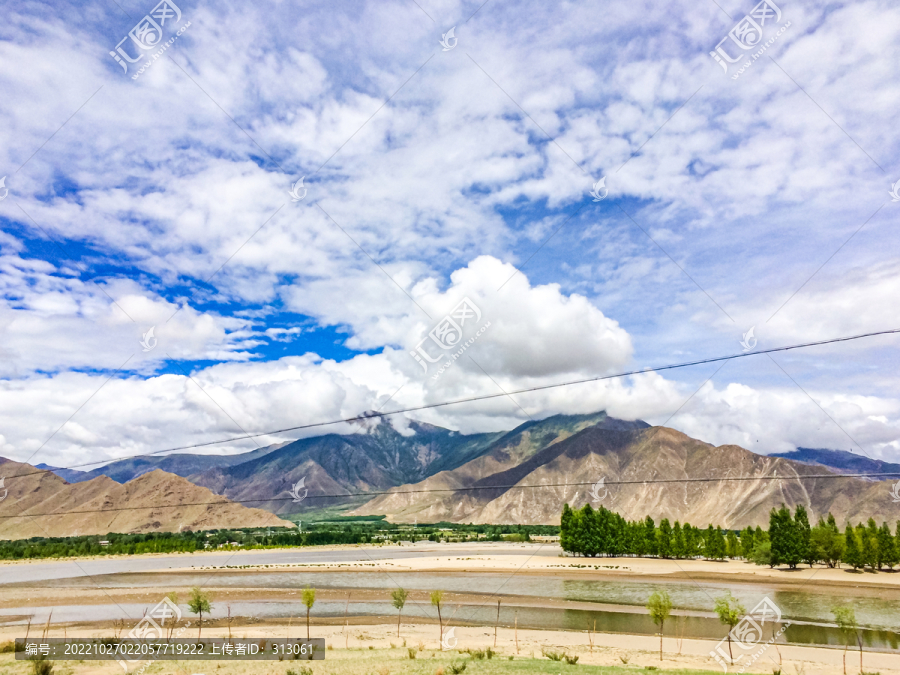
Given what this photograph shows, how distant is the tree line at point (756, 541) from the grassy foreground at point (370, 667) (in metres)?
79.6

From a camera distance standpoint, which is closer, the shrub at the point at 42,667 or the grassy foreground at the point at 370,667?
the shrub at the point at 42,667

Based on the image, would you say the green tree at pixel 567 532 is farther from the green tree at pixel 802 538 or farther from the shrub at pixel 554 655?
the shrub at pixel 554 655

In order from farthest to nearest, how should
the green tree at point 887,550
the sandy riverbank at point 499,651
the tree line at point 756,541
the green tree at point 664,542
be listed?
the green tree at point 664,542
the tree line at point 756,541
the green tree at point 887,550
the sandy riverbank at point 499,651

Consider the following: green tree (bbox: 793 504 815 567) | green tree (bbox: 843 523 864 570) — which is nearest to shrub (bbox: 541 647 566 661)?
green tree (bbox: 793 504 815 567)

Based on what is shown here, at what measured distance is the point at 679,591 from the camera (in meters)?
65.9

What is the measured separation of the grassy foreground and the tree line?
261 ft

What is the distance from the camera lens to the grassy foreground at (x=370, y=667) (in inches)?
1056

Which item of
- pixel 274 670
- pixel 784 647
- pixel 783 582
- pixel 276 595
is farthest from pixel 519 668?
pixel 783 582

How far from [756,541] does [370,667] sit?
101871 mm

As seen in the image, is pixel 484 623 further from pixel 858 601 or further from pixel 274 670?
pixel 858 601

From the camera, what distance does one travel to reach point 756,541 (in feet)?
342

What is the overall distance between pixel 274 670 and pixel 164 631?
19.7m

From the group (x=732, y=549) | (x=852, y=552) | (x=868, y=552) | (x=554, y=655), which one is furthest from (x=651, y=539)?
(x=554, y=655)

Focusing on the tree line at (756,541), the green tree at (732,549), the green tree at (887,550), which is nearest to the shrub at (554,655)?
the tree line at (756,541)
